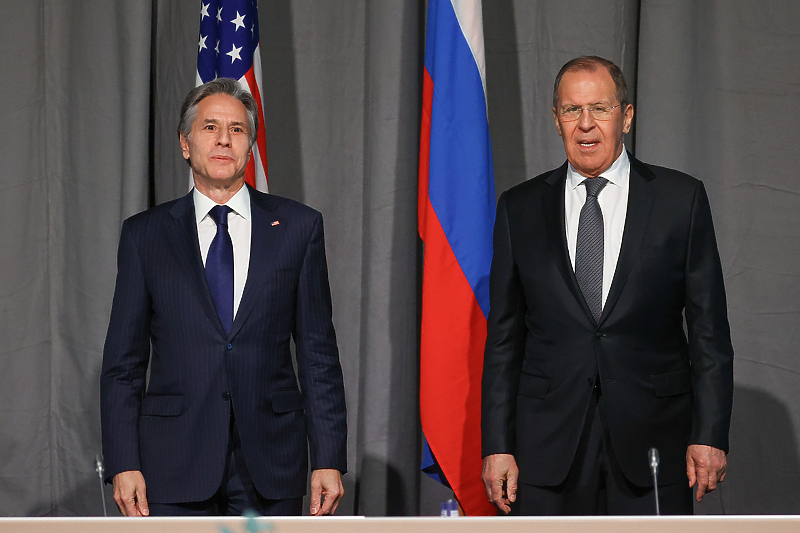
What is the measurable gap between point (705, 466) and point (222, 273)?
1249 millimetres

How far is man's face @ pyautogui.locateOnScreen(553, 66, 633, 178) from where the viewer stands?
2.42m

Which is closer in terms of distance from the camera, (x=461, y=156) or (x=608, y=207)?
(x=608, y=207)

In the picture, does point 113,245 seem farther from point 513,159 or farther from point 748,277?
point 748,277

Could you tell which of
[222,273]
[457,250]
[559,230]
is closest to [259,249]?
[222,273]

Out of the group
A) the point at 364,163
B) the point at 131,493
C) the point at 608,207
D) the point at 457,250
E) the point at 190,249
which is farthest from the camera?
the point at 364,163

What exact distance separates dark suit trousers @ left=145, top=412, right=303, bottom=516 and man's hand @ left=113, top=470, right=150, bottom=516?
5 cm

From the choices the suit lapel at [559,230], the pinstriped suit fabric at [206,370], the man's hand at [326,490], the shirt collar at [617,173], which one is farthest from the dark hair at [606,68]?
the man's hand at [326,490]

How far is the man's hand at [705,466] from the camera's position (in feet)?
7.45

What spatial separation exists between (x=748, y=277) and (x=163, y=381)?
2.34 m

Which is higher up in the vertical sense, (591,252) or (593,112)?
(593,112)

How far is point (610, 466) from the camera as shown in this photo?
233 centimetres

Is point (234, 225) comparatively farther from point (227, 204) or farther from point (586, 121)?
point (586, 121)

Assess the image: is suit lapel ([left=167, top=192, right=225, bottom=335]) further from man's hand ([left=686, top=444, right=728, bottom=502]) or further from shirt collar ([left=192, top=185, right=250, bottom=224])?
man's hand ([left=686, top=444, right=728, bottom=502])

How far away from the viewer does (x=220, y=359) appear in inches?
89.9
